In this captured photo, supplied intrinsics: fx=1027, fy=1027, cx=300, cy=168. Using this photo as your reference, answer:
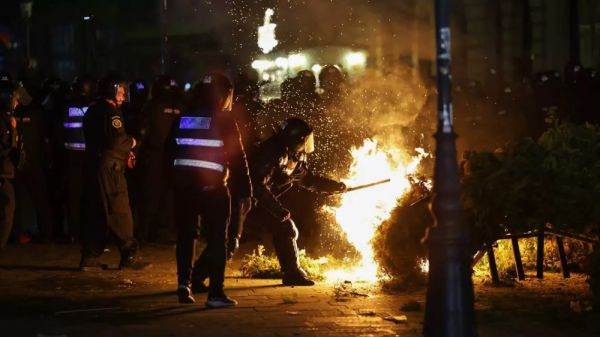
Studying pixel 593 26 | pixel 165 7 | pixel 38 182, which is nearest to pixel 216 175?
pixel 38 182

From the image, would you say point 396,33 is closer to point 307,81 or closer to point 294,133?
point 307,81

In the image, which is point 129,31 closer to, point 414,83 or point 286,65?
point 286,65

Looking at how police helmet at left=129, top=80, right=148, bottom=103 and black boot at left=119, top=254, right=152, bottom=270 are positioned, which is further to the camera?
police helmet at left=129, top=80, right=148, bottom=103

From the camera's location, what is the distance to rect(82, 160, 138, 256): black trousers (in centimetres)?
1045

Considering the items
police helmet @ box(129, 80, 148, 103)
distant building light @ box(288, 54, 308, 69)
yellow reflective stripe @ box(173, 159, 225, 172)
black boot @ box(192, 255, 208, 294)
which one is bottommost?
black boot @ box(192, 255, 208, 294)

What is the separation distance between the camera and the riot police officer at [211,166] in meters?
8.27

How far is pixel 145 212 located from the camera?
12.9 metres

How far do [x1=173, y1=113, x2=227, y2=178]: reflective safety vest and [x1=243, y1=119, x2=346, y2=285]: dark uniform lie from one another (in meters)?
1.11

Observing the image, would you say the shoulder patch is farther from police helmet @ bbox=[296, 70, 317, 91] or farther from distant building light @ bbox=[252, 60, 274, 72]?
distant building light @ bbox=[252, 60, 274, 72]

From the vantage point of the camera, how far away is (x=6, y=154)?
36.4 ft

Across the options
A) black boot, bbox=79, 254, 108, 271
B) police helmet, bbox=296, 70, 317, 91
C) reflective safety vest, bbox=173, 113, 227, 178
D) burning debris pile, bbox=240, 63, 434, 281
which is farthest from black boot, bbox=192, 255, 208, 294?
police helmet, bbox=296, 70, 317, 91

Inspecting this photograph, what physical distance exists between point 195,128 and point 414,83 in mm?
7057

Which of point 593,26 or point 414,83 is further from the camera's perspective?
point 593,26

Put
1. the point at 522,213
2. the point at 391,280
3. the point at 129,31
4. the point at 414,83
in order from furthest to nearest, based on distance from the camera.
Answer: the point at 129,31 < the point at 414,83 < the point at 391,280 < the point at 522,213
